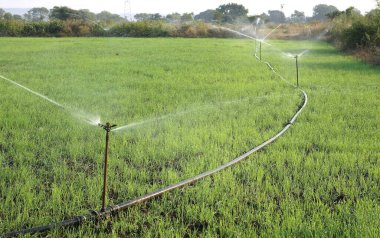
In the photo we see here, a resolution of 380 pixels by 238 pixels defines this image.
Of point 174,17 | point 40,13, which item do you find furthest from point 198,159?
point 174,17

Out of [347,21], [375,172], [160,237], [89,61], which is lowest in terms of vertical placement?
[160,237]

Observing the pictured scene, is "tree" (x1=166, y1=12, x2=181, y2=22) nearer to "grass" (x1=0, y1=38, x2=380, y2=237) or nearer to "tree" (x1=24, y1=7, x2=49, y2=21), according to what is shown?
"tree" (x1=24, y1=7, x2=49, y2=21)

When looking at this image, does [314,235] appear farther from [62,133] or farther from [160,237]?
[62,133]

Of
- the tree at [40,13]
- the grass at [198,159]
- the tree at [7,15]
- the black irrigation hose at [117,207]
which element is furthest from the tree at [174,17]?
the black irrigation hose at [117,207]

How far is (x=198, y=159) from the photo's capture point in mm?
4176

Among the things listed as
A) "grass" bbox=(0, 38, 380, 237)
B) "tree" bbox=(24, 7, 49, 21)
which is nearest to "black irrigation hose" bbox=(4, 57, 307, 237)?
"grass" bbox=(0, 38, 380, 237)

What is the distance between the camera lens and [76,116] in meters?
5.87

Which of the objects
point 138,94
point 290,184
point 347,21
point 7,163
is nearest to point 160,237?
point 290,184

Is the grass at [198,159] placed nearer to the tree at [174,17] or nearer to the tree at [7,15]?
the tree at [7,15]

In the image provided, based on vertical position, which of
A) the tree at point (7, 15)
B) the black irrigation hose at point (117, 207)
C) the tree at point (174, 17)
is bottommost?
the black irrigation hose at point (117, 207)

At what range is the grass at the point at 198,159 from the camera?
9.62 ft

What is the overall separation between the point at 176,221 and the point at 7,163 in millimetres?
2040

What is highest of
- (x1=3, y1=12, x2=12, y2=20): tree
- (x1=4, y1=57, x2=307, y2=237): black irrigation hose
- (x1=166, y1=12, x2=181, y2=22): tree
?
(x1=166, y1=12, x2=181, y2=22): tree

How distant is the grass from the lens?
2934 millimetres
